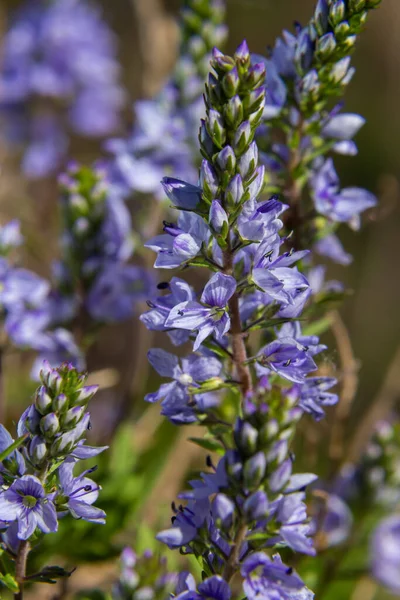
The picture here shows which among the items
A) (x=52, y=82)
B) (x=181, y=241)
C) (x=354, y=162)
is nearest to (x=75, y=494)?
(x=181, y=241)

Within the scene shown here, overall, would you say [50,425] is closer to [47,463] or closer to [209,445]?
[47,463]

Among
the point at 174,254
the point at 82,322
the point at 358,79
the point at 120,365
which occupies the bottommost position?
the point at 120,365

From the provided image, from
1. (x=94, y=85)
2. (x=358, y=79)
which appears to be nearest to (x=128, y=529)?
(x=94, y=85)

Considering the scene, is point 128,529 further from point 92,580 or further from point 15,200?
point 15,200

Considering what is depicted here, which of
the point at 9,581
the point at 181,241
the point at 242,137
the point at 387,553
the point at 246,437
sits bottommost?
the point at 387,553

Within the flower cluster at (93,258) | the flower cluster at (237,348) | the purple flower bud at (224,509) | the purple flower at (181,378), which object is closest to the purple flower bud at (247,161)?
the flower cluster at (237,348)

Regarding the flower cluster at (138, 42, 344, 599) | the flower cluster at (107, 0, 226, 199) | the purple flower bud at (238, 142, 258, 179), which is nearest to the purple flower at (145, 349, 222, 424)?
the flower cluster at (138, 42, 344, 599)

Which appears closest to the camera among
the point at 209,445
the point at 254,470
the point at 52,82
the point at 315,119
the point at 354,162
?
the point at 254,470
